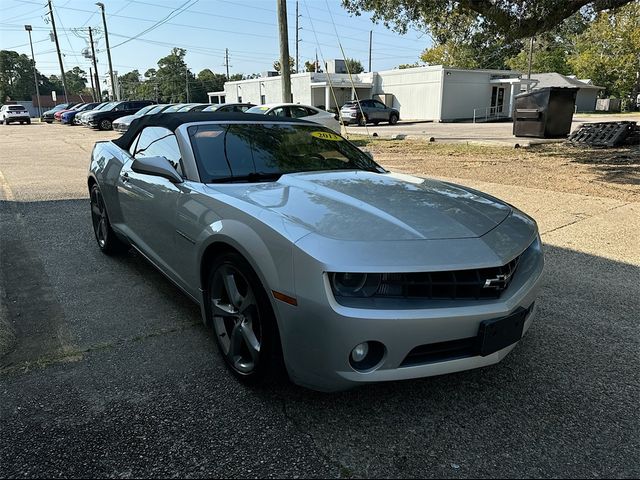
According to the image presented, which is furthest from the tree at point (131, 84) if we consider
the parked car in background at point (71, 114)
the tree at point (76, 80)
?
the parked car in background at point (71, 114)

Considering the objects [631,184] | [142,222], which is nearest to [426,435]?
[142,222]

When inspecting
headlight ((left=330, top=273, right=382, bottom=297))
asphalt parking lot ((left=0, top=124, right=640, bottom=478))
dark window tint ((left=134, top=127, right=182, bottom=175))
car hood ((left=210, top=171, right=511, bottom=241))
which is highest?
dark window tint ((left=134, top=127, right=182, bottom=175))

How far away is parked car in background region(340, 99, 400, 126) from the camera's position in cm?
3060

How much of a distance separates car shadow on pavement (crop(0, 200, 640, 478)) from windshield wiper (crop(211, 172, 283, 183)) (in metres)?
1.07

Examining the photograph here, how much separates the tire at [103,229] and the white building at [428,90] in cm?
2986

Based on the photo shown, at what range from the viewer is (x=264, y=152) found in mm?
3498

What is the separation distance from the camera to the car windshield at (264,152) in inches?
128

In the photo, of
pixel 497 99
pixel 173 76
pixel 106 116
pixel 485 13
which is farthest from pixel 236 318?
pixel 173 76

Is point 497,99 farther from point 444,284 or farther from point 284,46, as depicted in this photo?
point 444,284

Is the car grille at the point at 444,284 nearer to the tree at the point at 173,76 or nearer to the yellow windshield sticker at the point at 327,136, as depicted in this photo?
the yellow windshield sticker at the point at 327,136

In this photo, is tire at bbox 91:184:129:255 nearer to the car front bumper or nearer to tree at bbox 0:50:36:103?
the car front bumper

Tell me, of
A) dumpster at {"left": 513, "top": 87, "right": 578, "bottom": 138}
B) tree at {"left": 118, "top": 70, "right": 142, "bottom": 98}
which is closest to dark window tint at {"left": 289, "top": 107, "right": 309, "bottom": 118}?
dumpster at {"left": 513, "top": 87, "right": 578, "bottom": 138}

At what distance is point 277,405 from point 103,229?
3306 mm

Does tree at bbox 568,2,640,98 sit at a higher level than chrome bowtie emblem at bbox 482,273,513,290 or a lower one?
higher
